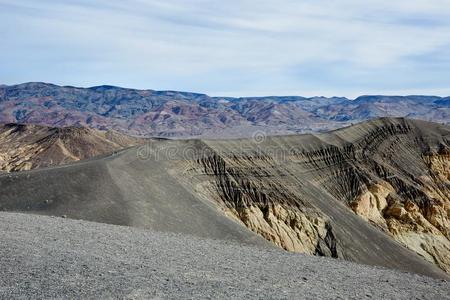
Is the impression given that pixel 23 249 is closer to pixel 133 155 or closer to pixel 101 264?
pixel 101 264

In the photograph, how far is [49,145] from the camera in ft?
268

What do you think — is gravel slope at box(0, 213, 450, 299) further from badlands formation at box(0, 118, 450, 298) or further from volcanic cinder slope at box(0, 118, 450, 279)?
volcanic cinder slope at box(0, 118, 450, 279)

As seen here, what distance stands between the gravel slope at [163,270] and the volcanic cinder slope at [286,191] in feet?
16.8

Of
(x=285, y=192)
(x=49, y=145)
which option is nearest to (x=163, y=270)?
(x=285, y=192)

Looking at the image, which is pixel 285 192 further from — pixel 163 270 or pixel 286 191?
pixel 163 270

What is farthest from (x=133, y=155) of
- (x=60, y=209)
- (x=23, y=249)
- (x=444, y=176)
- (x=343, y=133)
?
(x=444, y=176)

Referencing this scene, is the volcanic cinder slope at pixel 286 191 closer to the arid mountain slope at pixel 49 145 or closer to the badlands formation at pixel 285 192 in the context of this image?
the badlands formation at pixel 285 192

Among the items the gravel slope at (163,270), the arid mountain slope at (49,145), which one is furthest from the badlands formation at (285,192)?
the arid mountain slope at (49,145)

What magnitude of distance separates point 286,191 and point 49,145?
2290 inches

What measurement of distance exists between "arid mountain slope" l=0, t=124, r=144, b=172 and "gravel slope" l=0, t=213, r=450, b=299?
56101 mm

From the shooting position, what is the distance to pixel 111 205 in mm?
21797

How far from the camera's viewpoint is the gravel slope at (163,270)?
10.9 meters

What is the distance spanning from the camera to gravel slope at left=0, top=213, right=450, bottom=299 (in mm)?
10914

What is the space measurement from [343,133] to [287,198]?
16327 mm
